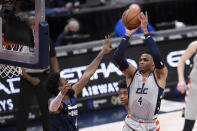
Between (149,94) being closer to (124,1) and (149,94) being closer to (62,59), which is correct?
(62,59)

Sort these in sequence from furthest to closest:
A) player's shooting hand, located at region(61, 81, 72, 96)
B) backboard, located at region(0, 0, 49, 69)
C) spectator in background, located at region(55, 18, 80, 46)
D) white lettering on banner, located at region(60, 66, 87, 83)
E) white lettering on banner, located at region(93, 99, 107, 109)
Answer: spectator in background, located at region(55, 18, 80, 46) < white lettering on banner, located at region(93, 99, 107, 109) < white lettering on banner, located at region(60, 66, 87, 83) < player's shooting hand, located at region(61, 81, 72, 96) < backboard, located at region(0, 0, 49, 69)

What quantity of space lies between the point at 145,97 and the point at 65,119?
1.05 m

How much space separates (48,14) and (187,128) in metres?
6.02

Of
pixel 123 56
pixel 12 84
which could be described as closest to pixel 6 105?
pixel 12 84

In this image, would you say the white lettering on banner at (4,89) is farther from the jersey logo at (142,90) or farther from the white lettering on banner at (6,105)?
the jersey logo at (142,90)

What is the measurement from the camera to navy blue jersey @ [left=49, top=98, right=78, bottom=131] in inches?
255

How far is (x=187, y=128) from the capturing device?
7.83 m

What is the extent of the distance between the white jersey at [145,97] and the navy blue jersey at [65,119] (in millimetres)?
772

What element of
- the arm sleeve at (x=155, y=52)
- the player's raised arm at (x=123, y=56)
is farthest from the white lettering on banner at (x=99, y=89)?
Answer: the arm sleeve at (x=155, y=52)

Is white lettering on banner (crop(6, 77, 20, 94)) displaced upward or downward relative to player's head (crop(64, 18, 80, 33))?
downward

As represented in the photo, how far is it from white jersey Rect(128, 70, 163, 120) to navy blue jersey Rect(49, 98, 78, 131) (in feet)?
2.53

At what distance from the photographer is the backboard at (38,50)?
5594 mm

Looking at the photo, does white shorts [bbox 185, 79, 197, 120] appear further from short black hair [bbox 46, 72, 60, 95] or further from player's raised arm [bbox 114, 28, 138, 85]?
short black hair [bbox 46, 72, 60, 95]

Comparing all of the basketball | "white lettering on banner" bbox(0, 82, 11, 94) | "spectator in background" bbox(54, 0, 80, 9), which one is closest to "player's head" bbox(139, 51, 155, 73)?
the basketball
